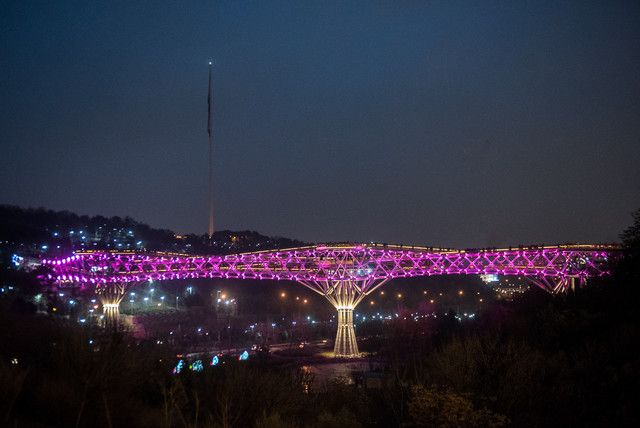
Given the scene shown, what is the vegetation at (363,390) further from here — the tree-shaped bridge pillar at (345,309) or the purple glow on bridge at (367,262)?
the tree-shaped bridge pillar at (345,309)

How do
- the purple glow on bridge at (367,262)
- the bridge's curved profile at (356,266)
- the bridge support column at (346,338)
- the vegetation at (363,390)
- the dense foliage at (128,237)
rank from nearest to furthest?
the vegetation at (363,390), the purple glow on bridge at (367,262), the bridge's curved profile at (356,266), the bridge support column at (346,338), the dense foliage at (128,237)

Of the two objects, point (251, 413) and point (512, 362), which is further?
point (512, 362)

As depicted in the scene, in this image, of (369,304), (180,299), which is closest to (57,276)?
(180,299)

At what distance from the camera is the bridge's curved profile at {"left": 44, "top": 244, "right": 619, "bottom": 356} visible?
42.0 meters

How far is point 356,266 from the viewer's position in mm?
48125

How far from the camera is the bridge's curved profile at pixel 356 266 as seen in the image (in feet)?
138

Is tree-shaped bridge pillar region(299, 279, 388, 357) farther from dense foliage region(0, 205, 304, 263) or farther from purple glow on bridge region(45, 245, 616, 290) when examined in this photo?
dense foliage region(0, 205, 304, 263)

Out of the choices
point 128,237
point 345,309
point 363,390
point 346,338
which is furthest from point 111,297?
point 128,237

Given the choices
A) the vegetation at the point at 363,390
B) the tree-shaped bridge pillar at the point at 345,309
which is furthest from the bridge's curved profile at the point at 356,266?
the vegetation at the point at 363,390

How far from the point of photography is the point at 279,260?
5612cm

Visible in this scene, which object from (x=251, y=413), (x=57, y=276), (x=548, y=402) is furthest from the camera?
(x=57, y=276)

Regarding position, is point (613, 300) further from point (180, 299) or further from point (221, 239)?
point (221, 239)

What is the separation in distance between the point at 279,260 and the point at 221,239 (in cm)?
6193

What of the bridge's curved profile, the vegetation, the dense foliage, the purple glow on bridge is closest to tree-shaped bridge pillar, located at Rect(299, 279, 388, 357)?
the bridge's curved profile
